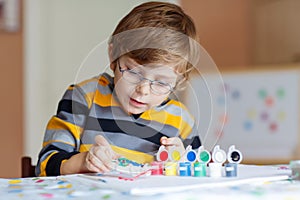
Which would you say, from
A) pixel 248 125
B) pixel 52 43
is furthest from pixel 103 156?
pixel 248 125

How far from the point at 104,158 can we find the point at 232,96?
8.46ft


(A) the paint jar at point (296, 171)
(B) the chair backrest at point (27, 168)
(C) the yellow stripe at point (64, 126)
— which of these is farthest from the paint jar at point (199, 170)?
(B) the chair backrest at point (27, 168)

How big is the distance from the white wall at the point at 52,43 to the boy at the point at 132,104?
2.14 metres

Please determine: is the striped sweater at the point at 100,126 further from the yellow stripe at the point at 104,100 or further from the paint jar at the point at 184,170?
the paint jar at the point at 184,170

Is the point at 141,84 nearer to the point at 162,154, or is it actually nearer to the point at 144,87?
the point at 144,87

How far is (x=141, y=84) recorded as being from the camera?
0.97 metres

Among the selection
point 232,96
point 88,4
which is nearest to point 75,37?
point 88,4

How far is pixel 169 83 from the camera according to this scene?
3.27ft

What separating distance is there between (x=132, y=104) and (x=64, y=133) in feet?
0.45

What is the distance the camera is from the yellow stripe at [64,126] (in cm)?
104

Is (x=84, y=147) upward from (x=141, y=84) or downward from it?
downward

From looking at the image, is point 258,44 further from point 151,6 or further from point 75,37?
point 151,6

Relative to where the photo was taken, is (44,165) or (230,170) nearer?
(230,170)

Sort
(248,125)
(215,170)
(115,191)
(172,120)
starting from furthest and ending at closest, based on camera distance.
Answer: (248,125)
(172,120)
(215,170)
(115,191)
